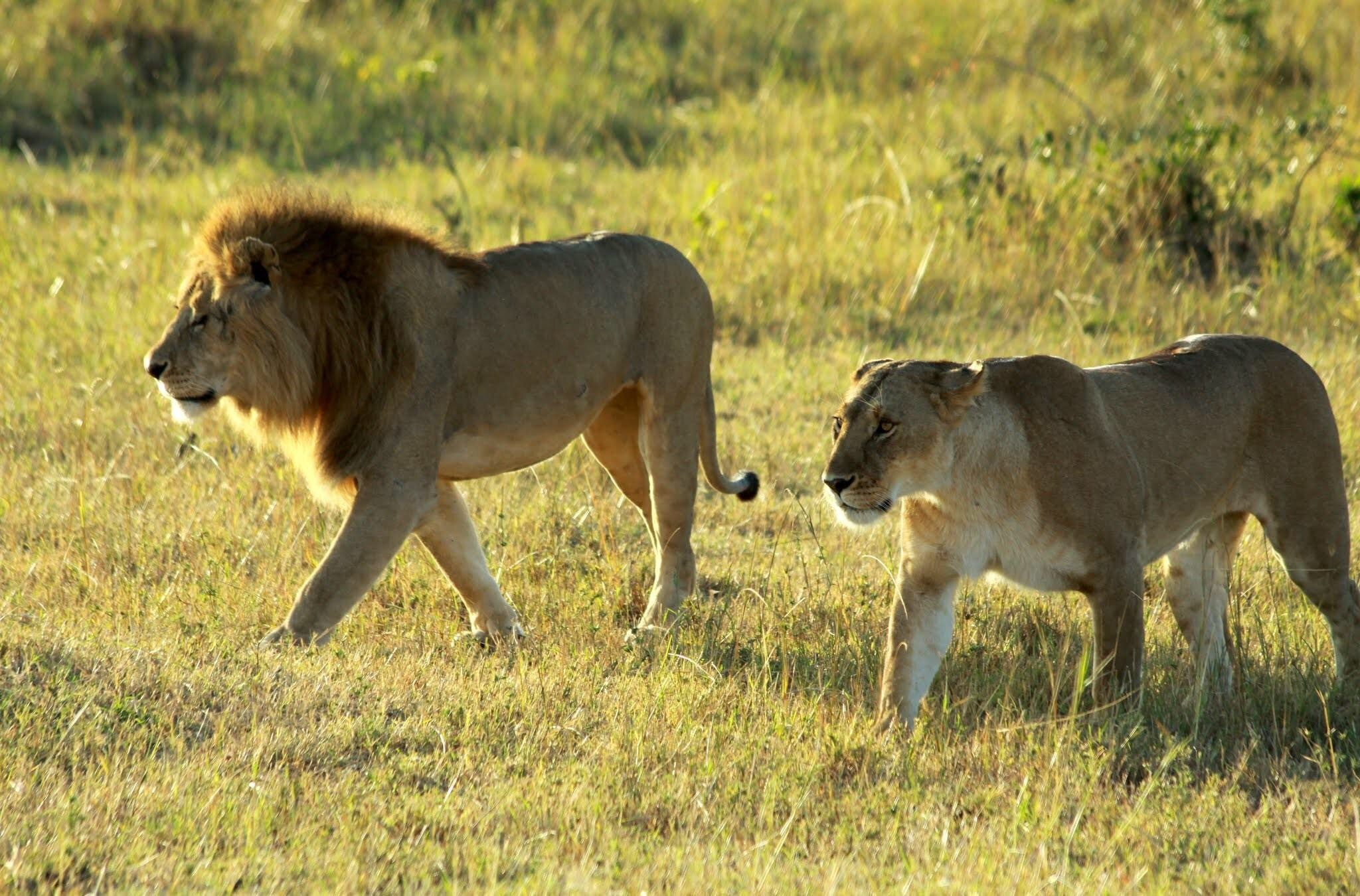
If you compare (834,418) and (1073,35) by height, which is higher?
(834,418)

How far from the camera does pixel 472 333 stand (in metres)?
4.76

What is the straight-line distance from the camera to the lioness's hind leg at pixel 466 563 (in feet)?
16.1

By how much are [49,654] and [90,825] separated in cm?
100

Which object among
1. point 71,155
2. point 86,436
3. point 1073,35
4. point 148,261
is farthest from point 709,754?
point 1073,35

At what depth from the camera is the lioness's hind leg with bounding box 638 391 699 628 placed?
5234mm

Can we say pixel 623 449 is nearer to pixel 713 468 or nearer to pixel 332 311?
pixel 713 468

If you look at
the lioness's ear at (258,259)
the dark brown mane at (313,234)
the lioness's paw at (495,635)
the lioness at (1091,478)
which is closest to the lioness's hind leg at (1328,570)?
the lioness at (1091,478)

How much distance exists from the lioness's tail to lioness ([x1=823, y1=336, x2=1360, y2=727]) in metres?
1.40

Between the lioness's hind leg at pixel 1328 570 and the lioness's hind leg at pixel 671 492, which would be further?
the lioness's hind leg at pixel 671 492

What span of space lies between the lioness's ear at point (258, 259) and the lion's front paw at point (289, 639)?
0.96 m

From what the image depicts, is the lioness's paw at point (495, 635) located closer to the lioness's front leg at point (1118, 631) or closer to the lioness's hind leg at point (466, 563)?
the lioness's hind leg at point (466, 563)

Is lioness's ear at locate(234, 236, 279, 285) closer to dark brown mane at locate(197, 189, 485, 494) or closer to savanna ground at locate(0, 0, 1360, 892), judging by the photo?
dark brown mane at locate(197, 189, 485, 494)

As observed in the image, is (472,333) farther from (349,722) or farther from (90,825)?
(90,825)

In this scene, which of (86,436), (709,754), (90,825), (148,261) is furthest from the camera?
(148,261)
